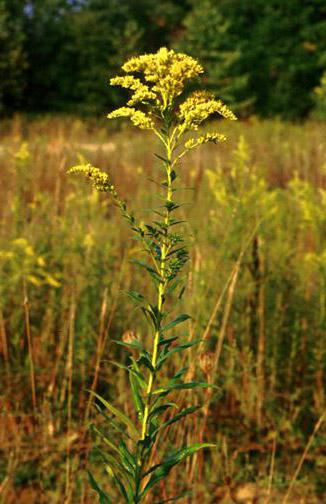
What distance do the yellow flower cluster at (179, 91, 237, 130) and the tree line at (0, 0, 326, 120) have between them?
18.8 m

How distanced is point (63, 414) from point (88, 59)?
22.4 metres

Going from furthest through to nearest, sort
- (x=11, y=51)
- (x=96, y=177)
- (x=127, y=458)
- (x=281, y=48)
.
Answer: (x=281, y=48) < (x=11, y=51) < (x=127, y=458) < (x=96, y=177)

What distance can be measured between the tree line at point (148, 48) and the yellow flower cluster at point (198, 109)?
740 inches

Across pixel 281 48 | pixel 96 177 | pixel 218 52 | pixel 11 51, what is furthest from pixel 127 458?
pixel 281 48

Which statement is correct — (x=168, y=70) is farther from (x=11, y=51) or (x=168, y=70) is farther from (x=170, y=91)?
(x=11, y=51)

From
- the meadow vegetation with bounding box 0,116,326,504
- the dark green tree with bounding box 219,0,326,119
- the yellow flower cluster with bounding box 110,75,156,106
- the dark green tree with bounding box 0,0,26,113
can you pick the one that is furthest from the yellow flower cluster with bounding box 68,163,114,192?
the dark green tree with bounding box 219,0,326,119

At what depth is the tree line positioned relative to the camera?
810 inches

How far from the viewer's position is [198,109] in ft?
2.97

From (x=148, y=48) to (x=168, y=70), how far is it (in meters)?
25.6

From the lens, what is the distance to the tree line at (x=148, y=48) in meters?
20.6

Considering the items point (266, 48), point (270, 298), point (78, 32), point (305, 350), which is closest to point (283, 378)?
point (305, 350)

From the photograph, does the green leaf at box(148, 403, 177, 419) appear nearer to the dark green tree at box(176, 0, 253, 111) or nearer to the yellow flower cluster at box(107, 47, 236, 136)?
the yellow flower cluster at box(107, 47, 236, 136)

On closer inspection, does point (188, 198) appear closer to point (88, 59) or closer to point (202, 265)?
point (202, 265)

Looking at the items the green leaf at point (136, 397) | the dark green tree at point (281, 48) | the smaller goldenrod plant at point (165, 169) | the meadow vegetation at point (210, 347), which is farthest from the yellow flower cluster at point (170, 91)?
the dark green tree at point (281, 48)
